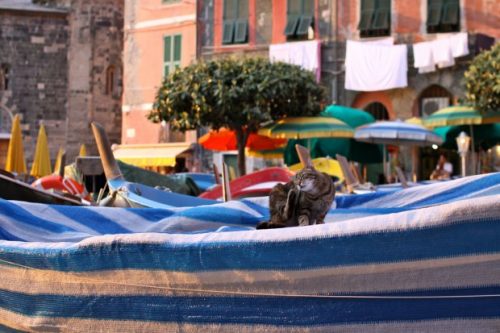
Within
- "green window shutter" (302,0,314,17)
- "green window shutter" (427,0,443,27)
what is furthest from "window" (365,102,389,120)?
"green window shutter" (302,0,314,17)

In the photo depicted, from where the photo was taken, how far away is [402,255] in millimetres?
3453

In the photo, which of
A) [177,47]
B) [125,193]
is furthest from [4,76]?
[125,193]

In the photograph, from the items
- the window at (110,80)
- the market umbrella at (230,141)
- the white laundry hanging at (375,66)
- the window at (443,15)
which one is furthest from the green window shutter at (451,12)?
the window at (110,80)

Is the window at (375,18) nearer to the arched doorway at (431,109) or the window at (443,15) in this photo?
the window at (443,15)

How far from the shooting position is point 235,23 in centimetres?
3180

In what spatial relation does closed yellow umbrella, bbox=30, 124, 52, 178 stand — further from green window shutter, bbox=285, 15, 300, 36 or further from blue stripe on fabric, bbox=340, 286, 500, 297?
blue stripe on fabric, bbox=340, 286, 500, 297

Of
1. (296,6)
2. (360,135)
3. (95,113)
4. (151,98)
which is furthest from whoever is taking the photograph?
(95,113)

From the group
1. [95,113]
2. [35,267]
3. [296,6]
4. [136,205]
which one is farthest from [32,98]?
[35,267]

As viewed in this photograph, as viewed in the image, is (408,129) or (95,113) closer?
(408,129)

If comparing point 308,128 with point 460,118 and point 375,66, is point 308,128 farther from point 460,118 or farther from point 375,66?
point 375,66

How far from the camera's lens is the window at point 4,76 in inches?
1566

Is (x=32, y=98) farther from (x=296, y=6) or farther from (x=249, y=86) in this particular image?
(x=249, y=86)

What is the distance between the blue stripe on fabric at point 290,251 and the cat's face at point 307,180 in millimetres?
1083

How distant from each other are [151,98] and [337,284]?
104ft
